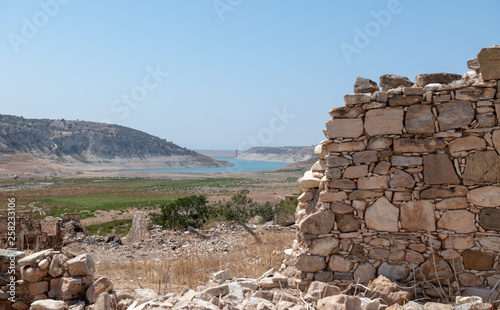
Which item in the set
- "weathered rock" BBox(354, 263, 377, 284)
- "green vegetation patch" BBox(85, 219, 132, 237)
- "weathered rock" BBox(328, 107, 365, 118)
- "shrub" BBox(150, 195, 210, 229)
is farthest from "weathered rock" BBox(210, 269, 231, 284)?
"green vegetation patch" BBox(85, 219, 132, 237)

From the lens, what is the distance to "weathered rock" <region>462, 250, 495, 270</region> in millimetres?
5016

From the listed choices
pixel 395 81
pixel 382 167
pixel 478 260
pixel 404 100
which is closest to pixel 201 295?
pixel 382 167

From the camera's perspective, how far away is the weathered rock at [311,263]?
217 inches

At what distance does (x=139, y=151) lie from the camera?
487ft

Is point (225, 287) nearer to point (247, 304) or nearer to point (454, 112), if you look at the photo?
point (247, 304)

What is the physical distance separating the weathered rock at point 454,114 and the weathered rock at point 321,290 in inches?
107

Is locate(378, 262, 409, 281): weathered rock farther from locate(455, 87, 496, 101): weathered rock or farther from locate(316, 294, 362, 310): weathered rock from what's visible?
locate(455, 87, 496, 101): weathered rock

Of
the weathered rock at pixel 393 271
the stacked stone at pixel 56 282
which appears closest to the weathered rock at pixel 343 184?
the weathered rock at pixel 393 271

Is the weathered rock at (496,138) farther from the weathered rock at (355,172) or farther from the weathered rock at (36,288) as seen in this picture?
the weathered rock at (36,288)

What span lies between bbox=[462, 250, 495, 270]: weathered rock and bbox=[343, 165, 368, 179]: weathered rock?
1.75 meters

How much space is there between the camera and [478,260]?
5059mm

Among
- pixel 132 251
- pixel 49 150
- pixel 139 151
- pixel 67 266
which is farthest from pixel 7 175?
pixel 67 266

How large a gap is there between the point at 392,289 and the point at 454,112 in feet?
8.46

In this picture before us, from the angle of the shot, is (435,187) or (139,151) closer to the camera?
(435,187)
